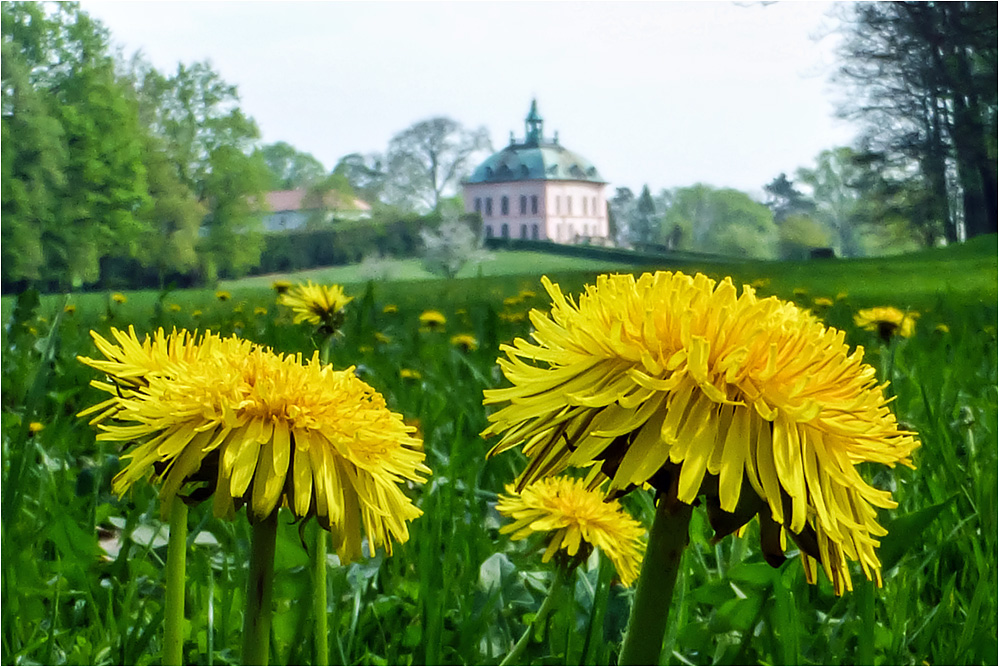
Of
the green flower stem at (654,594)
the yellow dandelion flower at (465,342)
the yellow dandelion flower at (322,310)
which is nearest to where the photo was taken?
the green flower stem at (654,594)

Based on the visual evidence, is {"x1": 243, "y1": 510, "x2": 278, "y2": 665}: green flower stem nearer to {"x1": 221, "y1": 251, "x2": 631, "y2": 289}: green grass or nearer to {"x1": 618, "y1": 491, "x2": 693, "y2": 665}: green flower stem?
{"x1": 618, "y1": 491, "x2": 693, "y2": 665}: green flower stem

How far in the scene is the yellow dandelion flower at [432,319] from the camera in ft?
3.02

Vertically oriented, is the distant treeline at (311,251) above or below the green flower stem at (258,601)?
above

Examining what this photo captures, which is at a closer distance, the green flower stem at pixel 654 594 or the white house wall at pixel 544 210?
the green flower stem at pixel 654 594

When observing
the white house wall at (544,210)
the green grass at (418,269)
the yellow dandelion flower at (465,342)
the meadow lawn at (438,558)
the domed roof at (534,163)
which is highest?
the domed roof at (534,163)

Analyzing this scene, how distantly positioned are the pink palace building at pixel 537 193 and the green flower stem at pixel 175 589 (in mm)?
586

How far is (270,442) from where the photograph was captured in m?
0.21

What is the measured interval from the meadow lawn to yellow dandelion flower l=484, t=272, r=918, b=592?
0.50ft

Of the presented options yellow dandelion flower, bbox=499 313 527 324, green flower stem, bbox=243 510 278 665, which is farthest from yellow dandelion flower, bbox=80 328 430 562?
yellow dandelion flower, bbox=499 313 527 324

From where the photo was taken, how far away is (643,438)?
177mm

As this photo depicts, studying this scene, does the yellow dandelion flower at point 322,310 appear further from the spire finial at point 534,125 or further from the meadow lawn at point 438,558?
the spire finial at point 534,125

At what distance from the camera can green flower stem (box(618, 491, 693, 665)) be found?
0.16 metres

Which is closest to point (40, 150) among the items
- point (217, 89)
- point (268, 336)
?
point (217, 89)

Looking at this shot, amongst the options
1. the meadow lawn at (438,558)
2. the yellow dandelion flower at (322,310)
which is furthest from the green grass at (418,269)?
the yellow dandelion flower at (322,310)
